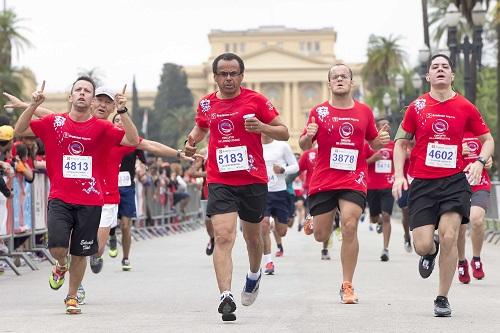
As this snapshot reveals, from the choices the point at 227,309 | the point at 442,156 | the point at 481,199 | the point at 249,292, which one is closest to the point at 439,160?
the point at 442,156

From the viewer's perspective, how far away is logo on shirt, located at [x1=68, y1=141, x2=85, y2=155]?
10.2 m

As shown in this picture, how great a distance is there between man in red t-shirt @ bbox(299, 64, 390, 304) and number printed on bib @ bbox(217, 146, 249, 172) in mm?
1393

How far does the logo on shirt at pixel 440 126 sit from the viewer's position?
33.0 feet

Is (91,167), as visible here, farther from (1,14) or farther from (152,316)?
(1,14)

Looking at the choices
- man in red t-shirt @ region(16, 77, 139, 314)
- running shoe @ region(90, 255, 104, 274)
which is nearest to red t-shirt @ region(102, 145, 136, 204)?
running shoe @ region(90, 255, 104, 274)

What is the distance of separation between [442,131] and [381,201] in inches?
341

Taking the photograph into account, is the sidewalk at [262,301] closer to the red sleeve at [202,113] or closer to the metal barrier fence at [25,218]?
Result: the metal barrier fence at [25,218]

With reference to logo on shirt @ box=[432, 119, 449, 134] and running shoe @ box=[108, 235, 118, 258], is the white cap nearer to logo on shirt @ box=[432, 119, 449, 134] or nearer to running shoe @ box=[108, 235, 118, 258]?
logo on shirt @ box=[432, 119, 449, 134]

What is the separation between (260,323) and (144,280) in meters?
5.24

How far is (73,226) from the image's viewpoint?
10211 millimetres

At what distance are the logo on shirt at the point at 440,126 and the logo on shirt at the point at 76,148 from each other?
276cm

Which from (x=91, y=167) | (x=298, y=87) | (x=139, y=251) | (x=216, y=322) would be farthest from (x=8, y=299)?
(x=298, y=87)

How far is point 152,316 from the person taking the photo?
32.0ft


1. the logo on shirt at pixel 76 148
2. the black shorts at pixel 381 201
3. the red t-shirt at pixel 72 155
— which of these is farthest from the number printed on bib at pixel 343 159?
the black shorts at pixel 381 201
